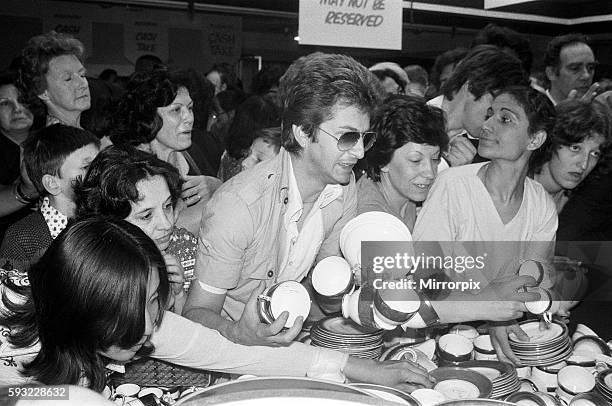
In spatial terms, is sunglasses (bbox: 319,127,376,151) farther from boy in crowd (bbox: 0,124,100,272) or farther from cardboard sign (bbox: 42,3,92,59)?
cardboard sign (bbox: 42,3,92,59)

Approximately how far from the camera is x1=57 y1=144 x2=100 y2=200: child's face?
1.65m

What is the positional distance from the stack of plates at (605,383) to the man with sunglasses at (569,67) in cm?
211

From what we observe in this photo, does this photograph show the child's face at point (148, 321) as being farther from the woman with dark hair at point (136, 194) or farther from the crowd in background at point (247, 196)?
the woman with dark hair at point (136, 194)

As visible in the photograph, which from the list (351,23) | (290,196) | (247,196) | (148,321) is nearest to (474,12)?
(351,23)

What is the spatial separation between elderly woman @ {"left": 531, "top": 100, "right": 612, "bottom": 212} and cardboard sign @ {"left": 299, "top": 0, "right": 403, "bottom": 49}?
68 cm

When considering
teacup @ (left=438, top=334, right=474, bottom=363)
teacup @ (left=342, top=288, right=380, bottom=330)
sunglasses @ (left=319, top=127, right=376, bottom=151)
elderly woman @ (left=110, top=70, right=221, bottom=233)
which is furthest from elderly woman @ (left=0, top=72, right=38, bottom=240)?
teacup @ (left=438, top=334, right=474, bottom=363)

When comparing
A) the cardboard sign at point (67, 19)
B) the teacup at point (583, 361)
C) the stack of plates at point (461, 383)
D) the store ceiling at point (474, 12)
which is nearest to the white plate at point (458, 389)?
the stack of plates at point (461, 383)

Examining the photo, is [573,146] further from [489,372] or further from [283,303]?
[283,303]

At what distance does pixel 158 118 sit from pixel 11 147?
0.63 m

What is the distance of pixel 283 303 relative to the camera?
1.10 metres

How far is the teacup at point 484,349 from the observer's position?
136 centimetres

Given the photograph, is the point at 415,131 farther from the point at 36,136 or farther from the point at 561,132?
the point at 36,136

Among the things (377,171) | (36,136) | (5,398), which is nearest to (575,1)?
(377,171)

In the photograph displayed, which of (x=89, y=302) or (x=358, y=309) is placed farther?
(x=358, y=309)
